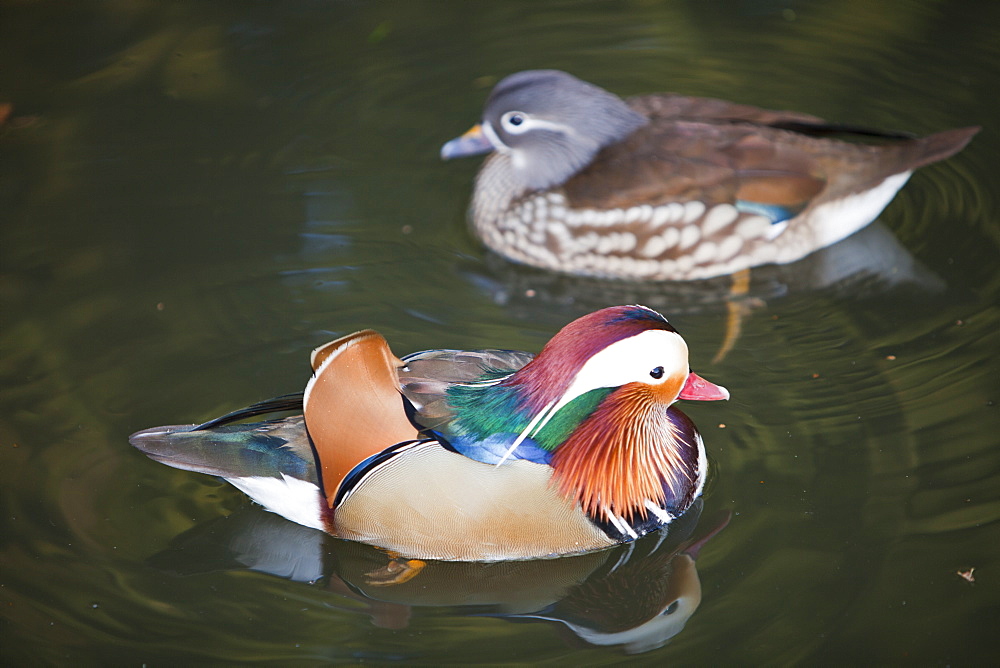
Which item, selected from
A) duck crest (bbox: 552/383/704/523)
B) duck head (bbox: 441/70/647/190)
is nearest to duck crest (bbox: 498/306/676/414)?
duck crest (bbox: 552/383/704/523)

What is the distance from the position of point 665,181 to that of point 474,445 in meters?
1.79

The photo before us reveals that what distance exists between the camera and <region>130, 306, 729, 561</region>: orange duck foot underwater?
293 centimetres

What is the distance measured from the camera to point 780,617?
297 cm

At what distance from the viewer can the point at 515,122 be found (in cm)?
458

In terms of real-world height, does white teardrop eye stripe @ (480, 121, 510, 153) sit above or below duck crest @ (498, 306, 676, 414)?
below

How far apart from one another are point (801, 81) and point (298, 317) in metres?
2.97

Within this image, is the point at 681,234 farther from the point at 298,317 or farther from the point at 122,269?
the point at 122,269

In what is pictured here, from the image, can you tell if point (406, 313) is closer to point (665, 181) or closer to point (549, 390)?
point (665, 181)

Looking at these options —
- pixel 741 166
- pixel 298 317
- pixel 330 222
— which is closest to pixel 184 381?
pixel 298 317

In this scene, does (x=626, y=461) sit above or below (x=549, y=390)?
below

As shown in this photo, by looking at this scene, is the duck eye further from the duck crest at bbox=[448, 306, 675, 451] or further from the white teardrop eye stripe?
the duck crest at bbox=[448, 306, 675, 451]

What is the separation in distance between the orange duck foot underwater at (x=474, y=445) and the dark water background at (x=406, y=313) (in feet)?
0.62

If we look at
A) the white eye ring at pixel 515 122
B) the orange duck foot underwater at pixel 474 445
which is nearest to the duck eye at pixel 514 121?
the white eye ring at pixel 515 122

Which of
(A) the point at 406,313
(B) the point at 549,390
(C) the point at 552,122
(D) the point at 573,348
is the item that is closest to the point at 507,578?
(B) the point at 549,390
